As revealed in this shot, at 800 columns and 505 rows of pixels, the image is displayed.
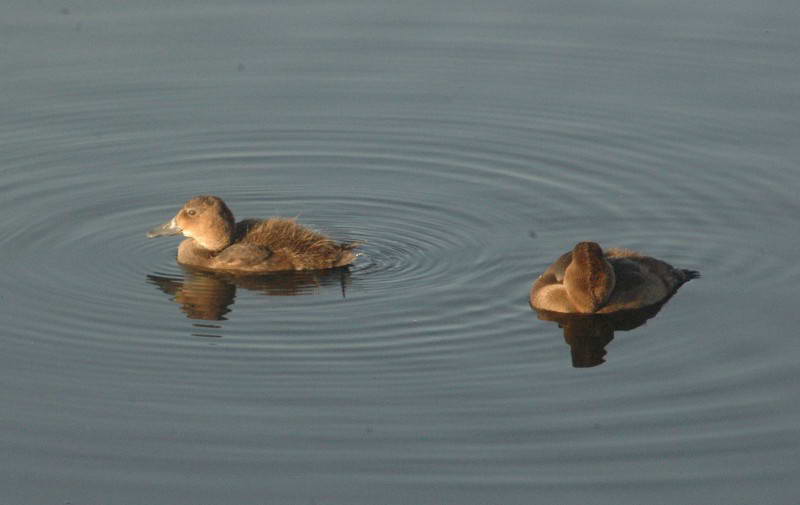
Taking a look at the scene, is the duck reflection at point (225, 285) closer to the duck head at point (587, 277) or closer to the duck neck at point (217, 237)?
the duck neck at point (217, 237)

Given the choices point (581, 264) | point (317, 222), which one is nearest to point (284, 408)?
point (581, 264)

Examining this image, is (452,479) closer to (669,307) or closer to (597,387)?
(597,387)

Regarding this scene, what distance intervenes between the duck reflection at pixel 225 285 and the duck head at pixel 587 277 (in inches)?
74.7

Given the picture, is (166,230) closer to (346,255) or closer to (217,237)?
(217,237)

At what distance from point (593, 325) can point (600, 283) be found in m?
0.35

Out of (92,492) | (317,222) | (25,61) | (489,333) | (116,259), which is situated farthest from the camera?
(25,61)

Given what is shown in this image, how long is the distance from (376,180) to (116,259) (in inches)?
121

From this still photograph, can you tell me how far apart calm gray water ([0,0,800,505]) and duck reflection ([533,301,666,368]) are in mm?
141

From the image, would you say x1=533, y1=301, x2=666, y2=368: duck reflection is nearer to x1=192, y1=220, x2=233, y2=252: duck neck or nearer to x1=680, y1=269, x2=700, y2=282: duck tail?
x1=680, y1=269, x2=700, y2=282: duck tail

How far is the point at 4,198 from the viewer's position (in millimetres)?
14875

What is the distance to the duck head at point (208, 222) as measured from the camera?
44.4ft

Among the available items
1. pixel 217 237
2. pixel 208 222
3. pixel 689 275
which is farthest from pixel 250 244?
pixel 689 275

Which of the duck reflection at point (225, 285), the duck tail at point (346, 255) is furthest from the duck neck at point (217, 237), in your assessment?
the duck tail at point (346, 255)

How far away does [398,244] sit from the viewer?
13992 millimetres
